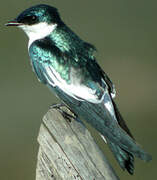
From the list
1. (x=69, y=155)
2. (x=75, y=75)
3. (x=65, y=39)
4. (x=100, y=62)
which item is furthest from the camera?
(x=100, y=62)

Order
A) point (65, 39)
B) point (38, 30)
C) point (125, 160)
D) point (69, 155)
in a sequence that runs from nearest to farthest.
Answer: point (69, 155) < point (125, 160) < point (65, 39) < point (38, 30)

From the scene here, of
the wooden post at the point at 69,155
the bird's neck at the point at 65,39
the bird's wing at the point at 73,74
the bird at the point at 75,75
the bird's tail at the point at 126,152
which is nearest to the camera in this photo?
the wooden post at the point at 69,155

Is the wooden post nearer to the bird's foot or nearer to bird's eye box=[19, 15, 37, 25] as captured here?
the bird's foot

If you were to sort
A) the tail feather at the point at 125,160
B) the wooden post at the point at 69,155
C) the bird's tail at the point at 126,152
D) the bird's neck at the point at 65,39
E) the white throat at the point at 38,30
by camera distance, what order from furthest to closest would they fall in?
the white throat at the point at 38,30 → the bird's neck at the point at 65,39 → the tail feather at the point at 125,160 → the bird's tail at the point at 126,152 → the wooden post at the point at 69,155

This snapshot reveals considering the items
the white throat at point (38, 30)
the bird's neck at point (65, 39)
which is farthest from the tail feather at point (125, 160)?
the white throat at point (38, 30)

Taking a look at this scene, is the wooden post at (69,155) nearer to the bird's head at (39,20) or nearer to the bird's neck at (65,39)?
the bird's neck at (65,39)

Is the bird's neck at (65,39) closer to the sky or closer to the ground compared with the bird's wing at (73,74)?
closer to the sky

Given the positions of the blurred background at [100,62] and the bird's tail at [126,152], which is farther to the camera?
the blurred background at [100,62]

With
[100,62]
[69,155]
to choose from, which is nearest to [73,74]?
[69,155]

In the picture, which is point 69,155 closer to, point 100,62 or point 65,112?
point 65,112
